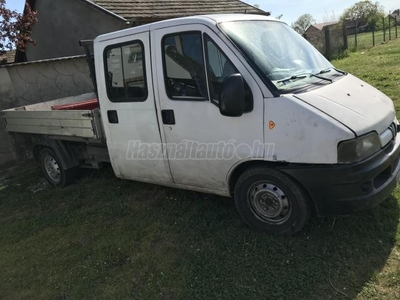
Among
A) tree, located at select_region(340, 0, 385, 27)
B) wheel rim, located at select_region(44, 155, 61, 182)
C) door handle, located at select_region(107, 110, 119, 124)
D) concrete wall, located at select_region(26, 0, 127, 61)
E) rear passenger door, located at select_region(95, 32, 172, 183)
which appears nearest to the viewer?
rear passenger door, located at select_region(95, 32, 172, 183)

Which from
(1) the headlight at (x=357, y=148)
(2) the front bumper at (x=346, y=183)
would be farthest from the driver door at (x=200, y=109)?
(1) the headlight at (x=357, y=148)

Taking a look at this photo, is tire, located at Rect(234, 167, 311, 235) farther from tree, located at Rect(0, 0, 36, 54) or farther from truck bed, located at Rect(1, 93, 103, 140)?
tree, located at Rect(0, 0, 36, 54)

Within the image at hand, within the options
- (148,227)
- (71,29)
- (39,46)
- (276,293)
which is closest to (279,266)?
(276,293)

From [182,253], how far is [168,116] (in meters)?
1.45

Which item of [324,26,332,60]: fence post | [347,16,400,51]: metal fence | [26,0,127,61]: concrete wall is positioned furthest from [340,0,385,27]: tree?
[26,0,127,61]: concrete wall

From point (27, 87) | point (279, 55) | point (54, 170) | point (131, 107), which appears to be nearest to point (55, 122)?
point (54, 170)

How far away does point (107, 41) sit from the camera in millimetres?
4156

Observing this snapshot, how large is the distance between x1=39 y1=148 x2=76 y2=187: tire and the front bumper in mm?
3789

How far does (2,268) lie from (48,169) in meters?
2.38

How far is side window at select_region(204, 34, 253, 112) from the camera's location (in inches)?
130

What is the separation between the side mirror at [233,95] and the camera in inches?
119

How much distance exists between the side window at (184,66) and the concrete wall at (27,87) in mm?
4787

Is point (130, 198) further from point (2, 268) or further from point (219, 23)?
point (219, 23)

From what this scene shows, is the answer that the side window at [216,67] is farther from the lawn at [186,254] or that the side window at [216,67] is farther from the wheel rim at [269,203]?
the lawn at [186,254]
